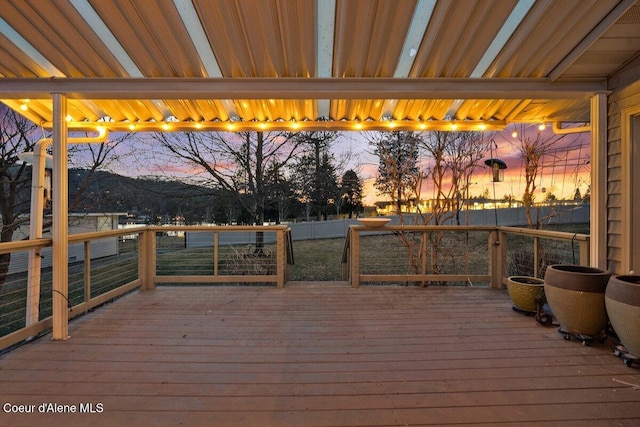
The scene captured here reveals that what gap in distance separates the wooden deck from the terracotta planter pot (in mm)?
166

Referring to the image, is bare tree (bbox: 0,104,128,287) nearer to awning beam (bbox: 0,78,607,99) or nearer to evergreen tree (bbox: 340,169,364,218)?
awning beam (bbox: 0,78,607,99)

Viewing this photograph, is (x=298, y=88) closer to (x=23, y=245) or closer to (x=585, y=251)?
(x=23, y=245)

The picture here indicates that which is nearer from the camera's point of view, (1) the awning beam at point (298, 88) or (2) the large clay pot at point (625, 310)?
(2) the large clay pot at point (625, 310)

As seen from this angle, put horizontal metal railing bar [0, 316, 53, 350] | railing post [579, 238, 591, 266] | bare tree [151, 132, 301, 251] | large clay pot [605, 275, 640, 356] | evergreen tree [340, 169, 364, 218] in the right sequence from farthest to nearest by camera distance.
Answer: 1. evergreen tree [340, 169, 364, 218]
2. bare tree [151, 132, 301, 251]
3. railing post [579, 238, 591, 266]
4. horizontal metal railing bar [0, 316, 53, 350]
5. large clay pot [605, 275, 640, 356]

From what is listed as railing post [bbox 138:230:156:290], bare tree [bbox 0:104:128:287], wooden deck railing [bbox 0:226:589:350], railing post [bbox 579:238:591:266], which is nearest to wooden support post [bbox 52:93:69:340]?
wooden deck railing [bbox 0:226:589:350]

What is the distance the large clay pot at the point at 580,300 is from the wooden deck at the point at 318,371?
0.55ft

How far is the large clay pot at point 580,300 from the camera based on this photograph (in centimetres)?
260

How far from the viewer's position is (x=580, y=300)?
2619 mm

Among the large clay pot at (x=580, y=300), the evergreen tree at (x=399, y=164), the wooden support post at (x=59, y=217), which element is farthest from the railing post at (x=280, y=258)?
the large clay pot at (x=580, y=300)

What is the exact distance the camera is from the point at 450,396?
78.0 inches

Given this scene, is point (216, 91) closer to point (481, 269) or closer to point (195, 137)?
point (195, 137)

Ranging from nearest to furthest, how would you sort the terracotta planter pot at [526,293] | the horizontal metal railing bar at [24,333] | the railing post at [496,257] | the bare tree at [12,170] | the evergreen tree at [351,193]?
the horizontal metal railing bar at [24,333], the terracotta planter pot at [526,293], the railing post at [496,257], the bare tree at [12,170], the evergreen tree at [351,193]

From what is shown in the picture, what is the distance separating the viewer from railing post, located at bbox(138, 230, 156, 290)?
4.50m

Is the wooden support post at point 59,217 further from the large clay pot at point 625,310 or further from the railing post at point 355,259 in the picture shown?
the large clay pot at point 625,310
